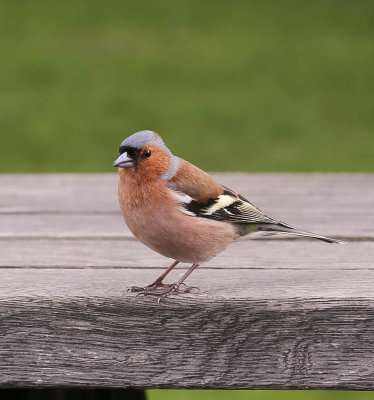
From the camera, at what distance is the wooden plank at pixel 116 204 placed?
2.92m

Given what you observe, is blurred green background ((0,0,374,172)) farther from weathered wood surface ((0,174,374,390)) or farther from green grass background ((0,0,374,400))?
weathered wood surface ((0,174,374,390))

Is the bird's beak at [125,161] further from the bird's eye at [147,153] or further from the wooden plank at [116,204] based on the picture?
the wooden plank at [116,204]

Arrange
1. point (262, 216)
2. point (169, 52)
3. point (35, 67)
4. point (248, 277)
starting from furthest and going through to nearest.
A: 1. point (169, 52)
2. point (35, 67)
3. point (262, 216)
4. point (248, 277)

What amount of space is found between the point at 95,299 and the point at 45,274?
323 mm

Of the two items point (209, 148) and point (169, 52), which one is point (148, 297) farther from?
point (169, 52)

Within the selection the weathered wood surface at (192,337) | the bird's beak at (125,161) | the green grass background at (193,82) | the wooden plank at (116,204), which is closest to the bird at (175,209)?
the bird's beak at (125,161)

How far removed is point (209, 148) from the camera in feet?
31.3

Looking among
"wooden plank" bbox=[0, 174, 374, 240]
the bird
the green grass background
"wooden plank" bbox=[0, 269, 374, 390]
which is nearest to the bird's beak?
the bird

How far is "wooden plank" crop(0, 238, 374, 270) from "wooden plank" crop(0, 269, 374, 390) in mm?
416

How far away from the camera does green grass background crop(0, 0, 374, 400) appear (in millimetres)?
9477

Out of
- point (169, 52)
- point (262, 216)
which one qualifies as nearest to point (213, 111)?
point (169, 52)

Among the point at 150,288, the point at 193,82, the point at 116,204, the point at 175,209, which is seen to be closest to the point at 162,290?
the point at 150,288

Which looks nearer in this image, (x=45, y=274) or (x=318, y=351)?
(x=318, y=351)

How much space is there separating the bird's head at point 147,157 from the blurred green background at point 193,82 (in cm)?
635
